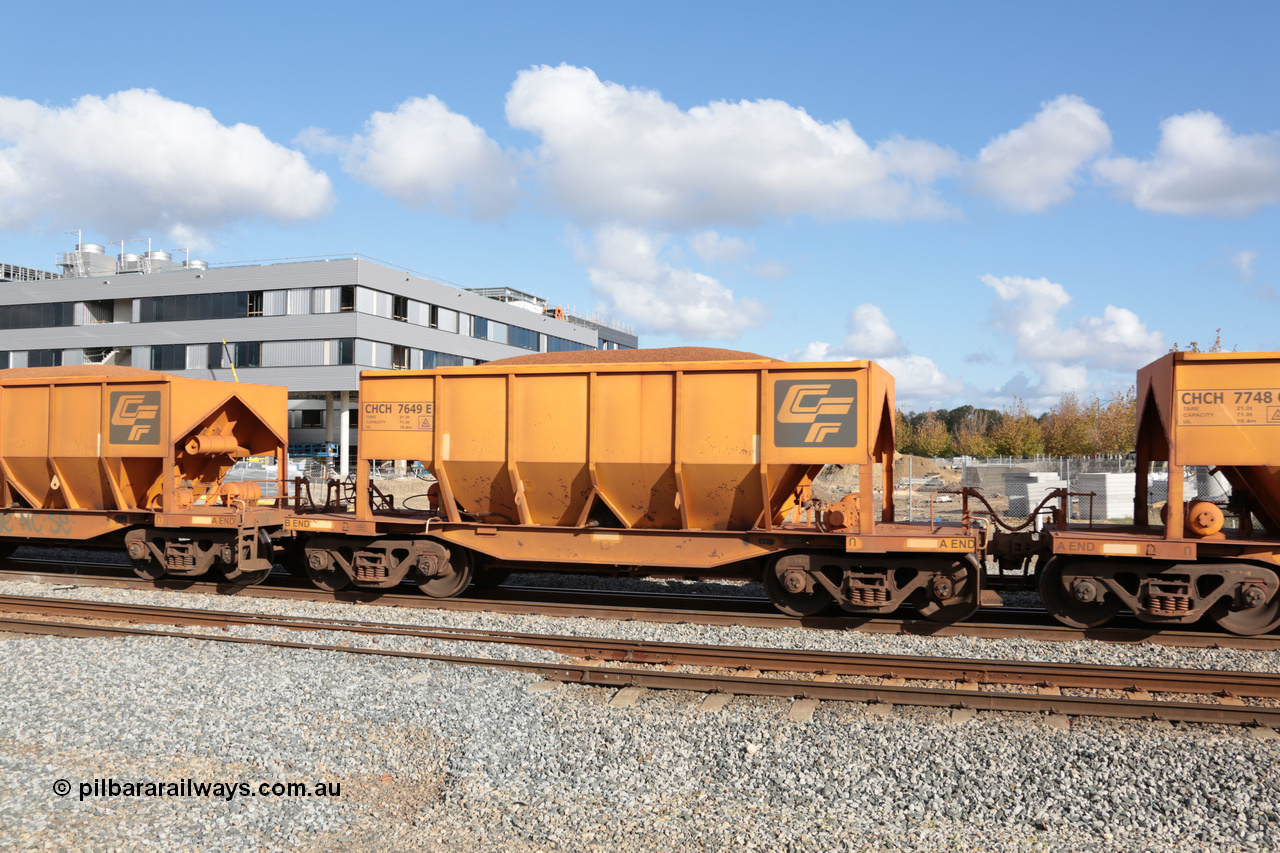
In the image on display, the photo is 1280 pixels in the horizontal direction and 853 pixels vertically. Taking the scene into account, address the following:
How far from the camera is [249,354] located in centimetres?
5162

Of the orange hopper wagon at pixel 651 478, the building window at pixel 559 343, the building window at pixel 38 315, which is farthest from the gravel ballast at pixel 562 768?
the building window at pixel 559 343

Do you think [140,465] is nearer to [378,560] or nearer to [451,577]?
[378,560]

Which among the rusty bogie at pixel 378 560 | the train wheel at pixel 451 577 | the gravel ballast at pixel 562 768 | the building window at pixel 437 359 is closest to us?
the gravel ballast at pixel 562 768

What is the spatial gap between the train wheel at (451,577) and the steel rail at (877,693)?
8.91 feet

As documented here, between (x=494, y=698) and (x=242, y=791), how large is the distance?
237 cm

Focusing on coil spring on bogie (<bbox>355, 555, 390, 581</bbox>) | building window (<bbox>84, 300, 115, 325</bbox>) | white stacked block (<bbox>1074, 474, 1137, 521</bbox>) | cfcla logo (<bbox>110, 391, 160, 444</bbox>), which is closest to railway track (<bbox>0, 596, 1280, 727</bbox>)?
coil spring on bogie (<bbox>355, 555, 390, 581</bbox>)

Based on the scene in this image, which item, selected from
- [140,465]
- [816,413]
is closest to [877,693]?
[816,413]

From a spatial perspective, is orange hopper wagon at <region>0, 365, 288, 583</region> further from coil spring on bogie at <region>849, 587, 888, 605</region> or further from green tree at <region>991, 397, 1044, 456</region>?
green tree at <region>991, 397, 1044, 456</region>

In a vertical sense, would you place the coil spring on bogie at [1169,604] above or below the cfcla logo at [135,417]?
below

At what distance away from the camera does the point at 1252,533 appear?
33.6 ft

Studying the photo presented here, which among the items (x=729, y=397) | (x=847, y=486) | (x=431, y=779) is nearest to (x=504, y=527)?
(x=729, y=397)

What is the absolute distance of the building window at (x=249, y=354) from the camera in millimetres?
51500

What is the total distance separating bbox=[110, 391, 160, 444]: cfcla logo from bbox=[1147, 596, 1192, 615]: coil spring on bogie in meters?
13.8

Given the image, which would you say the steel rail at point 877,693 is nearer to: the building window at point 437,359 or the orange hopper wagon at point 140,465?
the orange hopper wagon at point 140,465
